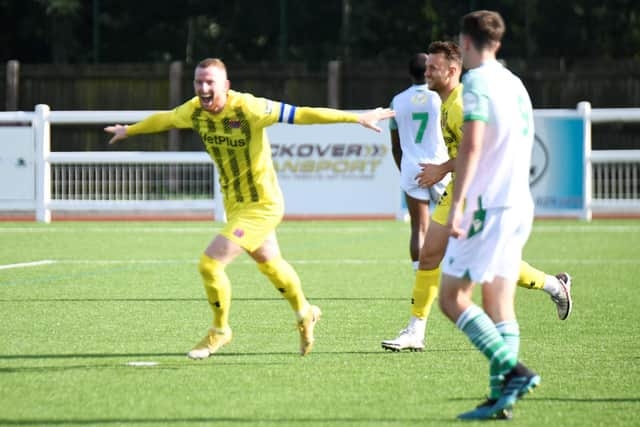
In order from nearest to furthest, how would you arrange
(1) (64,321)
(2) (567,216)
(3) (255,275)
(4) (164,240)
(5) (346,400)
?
(5) (346,400), (1) (64,321), (3) (255,275), (4) (164,240), (2) (567,216)

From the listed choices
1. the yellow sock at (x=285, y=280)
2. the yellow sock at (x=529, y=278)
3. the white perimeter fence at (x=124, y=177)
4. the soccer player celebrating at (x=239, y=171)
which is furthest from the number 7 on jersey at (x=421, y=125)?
the white perimeter fence at (x=124, y=177)

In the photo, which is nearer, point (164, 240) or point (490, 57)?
point (490, 57)

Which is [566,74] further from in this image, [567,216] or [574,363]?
[574,363]

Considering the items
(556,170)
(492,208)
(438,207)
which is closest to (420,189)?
(438,207)

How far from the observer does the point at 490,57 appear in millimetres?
6195

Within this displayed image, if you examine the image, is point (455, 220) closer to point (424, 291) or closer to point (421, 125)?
point (424, 291)

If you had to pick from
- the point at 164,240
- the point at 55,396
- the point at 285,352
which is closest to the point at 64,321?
the point at 285,352

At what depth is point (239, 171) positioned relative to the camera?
27.2ft

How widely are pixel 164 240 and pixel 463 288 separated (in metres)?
11.6

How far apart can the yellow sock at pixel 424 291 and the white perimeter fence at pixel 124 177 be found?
476 inches

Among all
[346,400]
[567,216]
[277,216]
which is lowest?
[567,216]

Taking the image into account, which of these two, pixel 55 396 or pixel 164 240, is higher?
pixel 55 396

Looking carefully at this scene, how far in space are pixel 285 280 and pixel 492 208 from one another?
252 cm

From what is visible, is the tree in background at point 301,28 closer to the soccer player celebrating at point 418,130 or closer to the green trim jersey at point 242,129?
the soccer player celebrating at point 418,130
